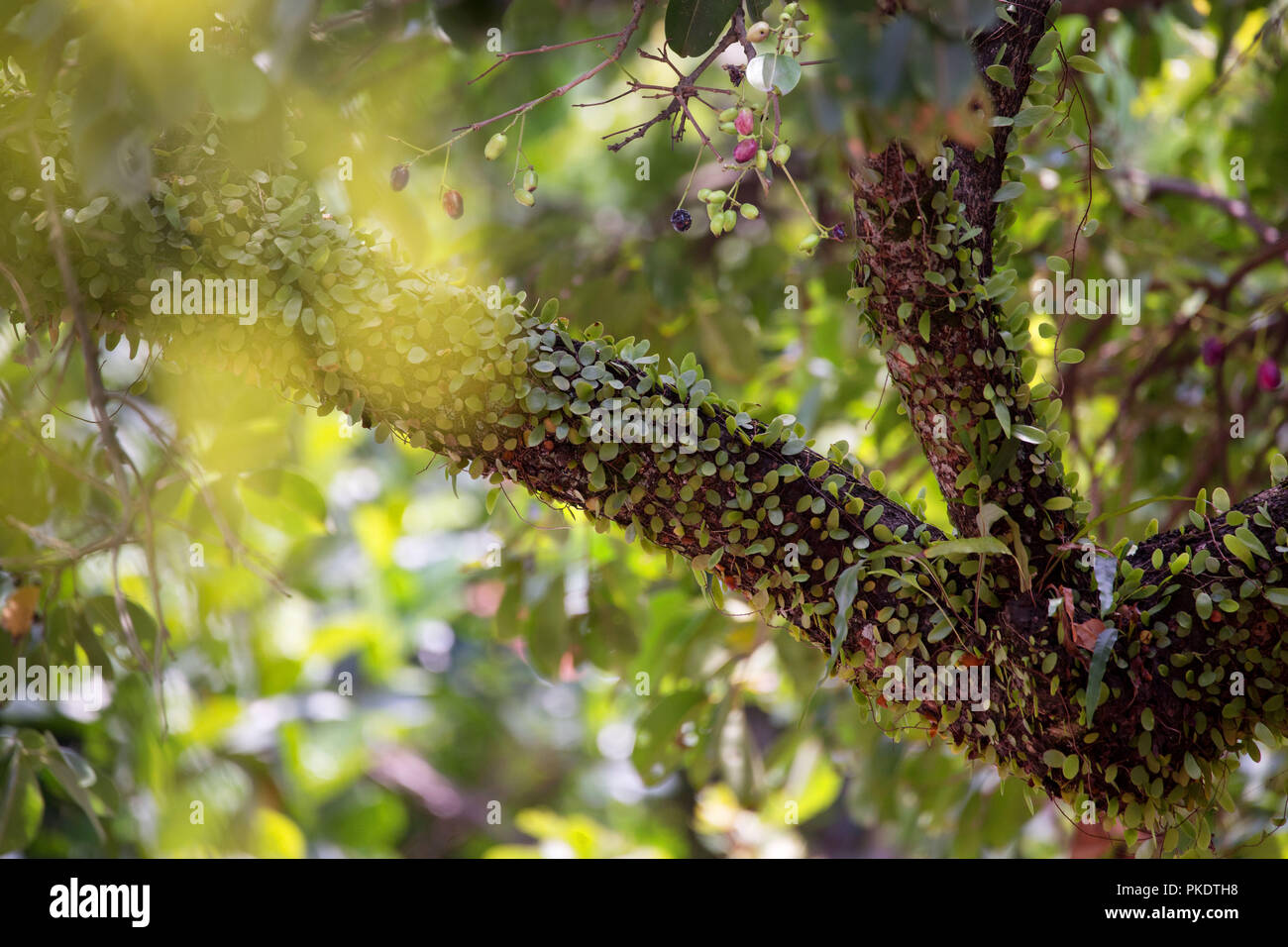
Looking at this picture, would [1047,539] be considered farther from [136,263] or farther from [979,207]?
[136,263]

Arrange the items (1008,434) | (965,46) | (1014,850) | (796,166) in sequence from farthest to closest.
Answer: (1014,850), (796,166), (1008,434), (965,46)

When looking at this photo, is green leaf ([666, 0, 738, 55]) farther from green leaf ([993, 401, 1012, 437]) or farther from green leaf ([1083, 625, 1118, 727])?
green leaf ([1083, 625, 1118, 727])

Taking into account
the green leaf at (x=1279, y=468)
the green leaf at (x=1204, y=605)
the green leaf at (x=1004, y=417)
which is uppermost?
the green leaf at (x=1004, y=417)

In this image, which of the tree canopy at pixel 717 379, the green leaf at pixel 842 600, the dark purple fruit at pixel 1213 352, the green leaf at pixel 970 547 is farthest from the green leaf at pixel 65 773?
the dark purple fruit at pixel 1213 352

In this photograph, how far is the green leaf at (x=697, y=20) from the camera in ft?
3.40

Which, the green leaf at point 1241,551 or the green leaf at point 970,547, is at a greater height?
the green leaf at point 970,547

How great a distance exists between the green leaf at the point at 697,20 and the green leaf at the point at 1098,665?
0.75 metres

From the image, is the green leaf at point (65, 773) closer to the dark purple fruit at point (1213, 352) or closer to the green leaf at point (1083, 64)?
the green leaf at point (1083, 64)

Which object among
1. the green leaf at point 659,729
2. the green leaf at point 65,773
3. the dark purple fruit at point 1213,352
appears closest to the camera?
the green leaf at point 65,773

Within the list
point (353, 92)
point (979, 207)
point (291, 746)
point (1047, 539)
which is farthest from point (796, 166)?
point (291, 746)

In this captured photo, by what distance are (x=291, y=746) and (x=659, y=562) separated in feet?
8.26

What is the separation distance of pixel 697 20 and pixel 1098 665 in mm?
780

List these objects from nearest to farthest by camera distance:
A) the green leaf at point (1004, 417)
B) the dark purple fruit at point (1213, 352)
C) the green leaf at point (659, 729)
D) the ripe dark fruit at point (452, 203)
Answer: the green leaf at point (1004, 417) → the ripe dark fruit at point (452, 203) → the green leaf at point (659, 729) → the dark purple fruit at point (1213, 352)

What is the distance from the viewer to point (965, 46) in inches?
30.3
